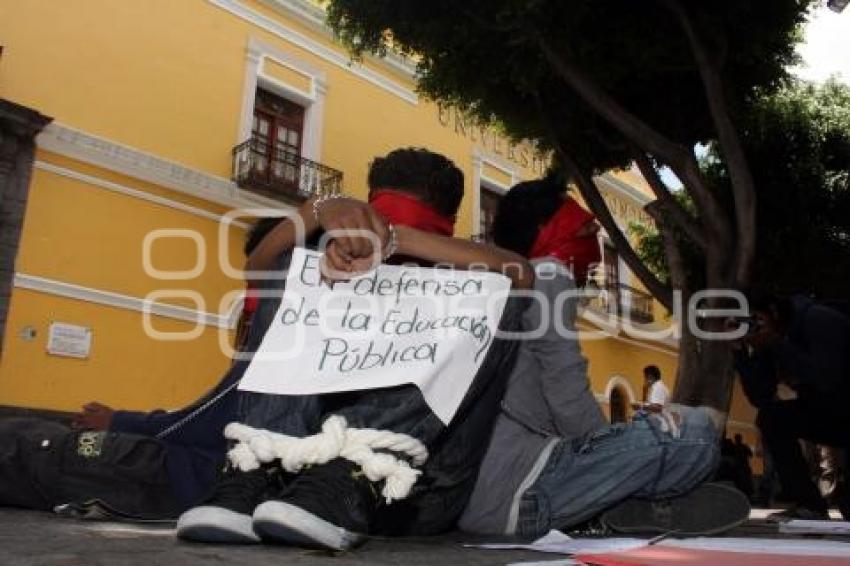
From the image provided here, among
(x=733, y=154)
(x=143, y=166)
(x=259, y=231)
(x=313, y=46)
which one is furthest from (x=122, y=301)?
(x=259, y=231)

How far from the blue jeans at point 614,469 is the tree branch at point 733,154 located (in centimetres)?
362

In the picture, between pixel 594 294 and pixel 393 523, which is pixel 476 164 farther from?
pixel 393 523

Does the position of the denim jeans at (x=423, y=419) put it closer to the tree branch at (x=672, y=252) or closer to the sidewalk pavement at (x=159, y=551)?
the sidewalk pavement at (x=159, y=551)

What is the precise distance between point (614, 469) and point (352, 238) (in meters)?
0.89

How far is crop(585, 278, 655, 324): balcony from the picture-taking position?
54.3ft

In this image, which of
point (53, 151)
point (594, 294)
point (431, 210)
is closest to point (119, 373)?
point (53, 151)

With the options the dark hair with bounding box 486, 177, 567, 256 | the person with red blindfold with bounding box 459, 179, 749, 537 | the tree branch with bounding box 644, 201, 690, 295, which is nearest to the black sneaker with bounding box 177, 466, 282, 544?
the person with red blindfold with bounding box 459, 179, 749, 537

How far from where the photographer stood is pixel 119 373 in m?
9.54

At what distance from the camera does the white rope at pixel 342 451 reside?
1627 mm

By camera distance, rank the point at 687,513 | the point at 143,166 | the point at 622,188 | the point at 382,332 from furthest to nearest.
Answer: the point at 622,188
the point at 143,166
the point at 687,513
the point at 382,332

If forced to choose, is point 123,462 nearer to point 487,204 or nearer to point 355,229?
point 355,229

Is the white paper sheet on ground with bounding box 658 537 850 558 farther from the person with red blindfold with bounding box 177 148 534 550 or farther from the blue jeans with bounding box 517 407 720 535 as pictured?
the person with red blindfold with bounding box 177 148 534 550

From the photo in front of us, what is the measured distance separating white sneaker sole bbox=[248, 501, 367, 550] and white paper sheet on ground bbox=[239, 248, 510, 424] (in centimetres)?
36

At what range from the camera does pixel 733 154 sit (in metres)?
5.48
